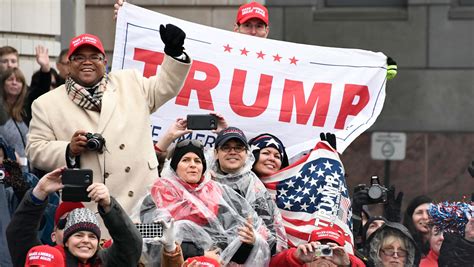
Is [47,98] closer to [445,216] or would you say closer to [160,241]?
[160,241]

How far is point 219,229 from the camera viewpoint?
33.9ft

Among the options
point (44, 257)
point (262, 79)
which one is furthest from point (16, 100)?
point (44, 257)

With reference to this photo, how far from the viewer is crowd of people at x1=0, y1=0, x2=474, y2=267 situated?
9.95m

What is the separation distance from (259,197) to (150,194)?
2.17 ft

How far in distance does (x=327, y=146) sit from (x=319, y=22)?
10.1m

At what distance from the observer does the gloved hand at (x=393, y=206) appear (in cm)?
1199

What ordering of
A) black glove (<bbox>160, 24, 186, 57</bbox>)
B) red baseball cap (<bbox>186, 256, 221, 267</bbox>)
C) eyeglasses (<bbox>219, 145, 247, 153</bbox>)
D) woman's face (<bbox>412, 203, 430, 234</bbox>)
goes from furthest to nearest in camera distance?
woman's face (<bbox>412, 203, 430, 234</bbox>) → eyeglasses (<bbox>219, 145, 247, 153</bbox>) → black glove (<bbox>160, 24, 186, 57</bbox>) → red baseball cap (<bbox>186, 256, 221, 267</bbox>)

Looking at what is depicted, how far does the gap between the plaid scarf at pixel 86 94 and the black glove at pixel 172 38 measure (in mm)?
491

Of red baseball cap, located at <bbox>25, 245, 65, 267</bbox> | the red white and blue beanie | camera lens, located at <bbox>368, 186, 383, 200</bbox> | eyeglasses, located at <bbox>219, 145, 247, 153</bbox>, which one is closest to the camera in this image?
red baseball cap, located at <bbox>25, 245, 65, 267</bbox>

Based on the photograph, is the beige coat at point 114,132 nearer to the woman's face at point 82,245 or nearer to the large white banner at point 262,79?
the woman's face at point 82,245

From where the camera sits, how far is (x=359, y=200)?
11812mm

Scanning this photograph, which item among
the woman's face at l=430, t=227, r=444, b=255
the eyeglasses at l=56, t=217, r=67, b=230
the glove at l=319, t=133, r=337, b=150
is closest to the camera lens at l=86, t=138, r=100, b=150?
the eyeglasses at l=56, t=217, r=67, b=230

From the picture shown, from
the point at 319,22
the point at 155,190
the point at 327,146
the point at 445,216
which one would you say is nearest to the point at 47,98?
the point at 155,190

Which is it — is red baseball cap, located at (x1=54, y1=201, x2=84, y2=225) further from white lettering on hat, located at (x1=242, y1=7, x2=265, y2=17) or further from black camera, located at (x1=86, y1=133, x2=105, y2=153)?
white lettering on hat, located at (x1=242, y1=7, x2=265, y2=17)
